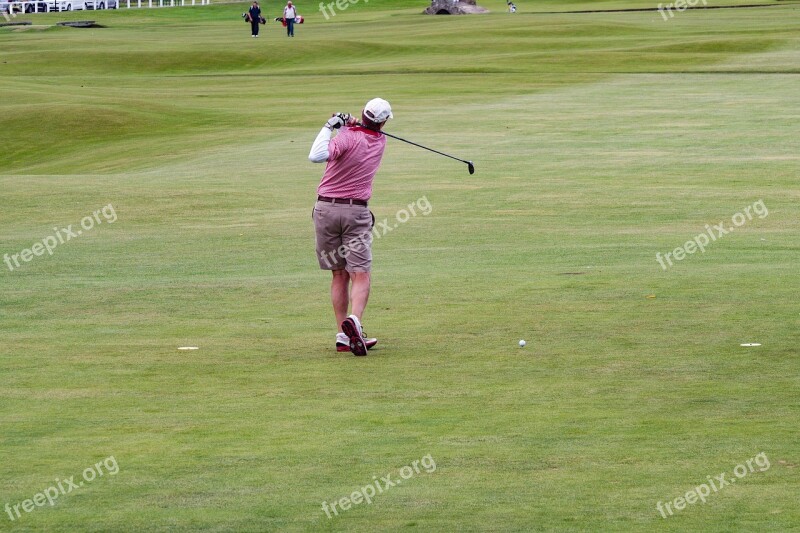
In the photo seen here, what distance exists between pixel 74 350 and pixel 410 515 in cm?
537

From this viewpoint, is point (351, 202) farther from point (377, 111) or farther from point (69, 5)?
point (69, 5)

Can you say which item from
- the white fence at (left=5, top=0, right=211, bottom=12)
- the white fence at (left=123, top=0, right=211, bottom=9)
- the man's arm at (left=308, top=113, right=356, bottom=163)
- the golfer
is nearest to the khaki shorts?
the golfer

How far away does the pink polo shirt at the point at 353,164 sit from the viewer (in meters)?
12.0

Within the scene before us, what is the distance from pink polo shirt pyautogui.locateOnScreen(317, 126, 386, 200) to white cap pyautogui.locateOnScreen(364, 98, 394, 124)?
6.3 inches

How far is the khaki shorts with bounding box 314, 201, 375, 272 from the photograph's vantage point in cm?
1206

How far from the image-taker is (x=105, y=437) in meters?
9.07

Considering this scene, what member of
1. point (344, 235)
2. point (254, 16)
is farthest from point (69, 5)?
point (344, 235)

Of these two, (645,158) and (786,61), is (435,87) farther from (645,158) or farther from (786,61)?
(645,158)

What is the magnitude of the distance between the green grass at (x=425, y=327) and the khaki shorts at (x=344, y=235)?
0.80 meters

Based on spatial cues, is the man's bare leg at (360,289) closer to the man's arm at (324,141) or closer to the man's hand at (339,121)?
the man's arm at (324,141)

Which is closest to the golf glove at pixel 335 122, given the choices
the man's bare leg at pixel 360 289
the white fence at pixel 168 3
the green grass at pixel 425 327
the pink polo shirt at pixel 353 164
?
the pink polo shirt at pixel 353 164

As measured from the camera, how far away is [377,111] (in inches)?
469

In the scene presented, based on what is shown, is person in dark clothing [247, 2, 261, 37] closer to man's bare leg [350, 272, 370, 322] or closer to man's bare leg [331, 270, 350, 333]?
man's bare leg [331, 270, 350, 333]

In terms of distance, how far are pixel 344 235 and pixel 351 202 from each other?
0.31m
